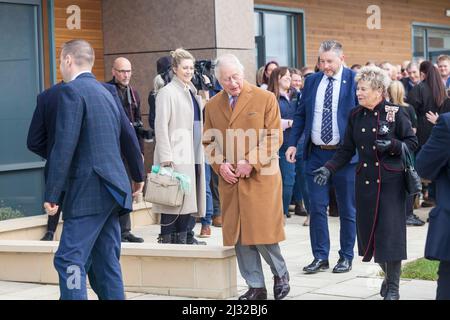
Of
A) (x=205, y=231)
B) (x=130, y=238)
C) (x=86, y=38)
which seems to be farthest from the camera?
(x=86, y=38)

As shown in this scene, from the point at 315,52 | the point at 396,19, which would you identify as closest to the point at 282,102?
the point at 315,52

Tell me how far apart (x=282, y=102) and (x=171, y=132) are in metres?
3.10

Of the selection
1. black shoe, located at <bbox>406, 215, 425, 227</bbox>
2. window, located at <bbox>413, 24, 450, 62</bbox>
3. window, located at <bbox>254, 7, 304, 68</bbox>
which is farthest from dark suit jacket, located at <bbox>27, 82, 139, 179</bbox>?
window, located at <bbox>413, 24, 450, 62</bbox>

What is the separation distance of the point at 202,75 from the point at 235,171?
A: 3.80 metres

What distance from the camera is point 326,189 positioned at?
29.5 feet

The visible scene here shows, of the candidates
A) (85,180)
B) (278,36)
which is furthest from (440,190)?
(278,36)

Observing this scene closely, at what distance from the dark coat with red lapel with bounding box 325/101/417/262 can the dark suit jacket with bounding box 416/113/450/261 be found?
162 centimetres

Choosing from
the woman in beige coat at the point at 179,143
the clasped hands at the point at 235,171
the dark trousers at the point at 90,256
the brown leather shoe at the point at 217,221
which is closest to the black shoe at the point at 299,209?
the brown leather shoe at the point at 217,221

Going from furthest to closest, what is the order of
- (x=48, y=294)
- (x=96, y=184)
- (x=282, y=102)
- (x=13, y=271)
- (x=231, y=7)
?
(x=231, y=7) → (x=282, y=102) → (x=13, y=271) → (x=48, y=294) → (x=96, y=184)

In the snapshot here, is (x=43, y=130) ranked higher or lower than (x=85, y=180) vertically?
higher

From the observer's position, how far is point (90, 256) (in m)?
6.68

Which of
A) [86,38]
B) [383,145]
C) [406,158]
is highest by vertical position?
[86,38]

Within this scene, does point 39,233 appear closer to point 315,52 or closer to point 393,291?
point 393,291

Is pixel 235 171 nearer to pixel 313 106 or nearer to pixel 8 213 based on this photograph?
pixel 313 106
